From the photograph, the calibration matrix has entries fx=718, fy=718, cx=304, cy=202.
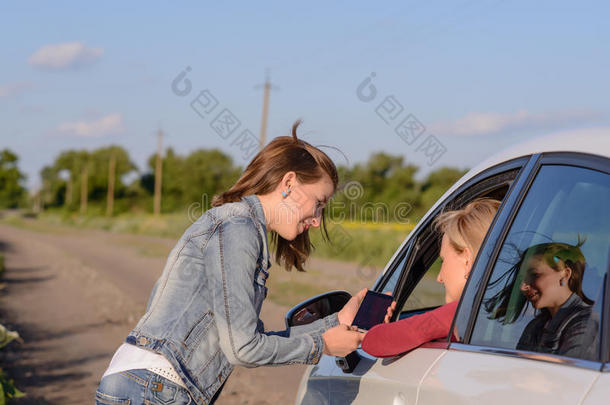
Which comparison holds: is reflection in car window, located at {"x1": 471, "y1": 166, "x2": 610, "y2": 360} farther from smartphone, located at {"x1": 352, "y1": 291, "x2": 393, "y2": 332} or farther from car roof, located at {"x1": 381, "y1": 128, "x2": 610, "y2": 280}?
smartphone, located at {"x1": 352, "y1": 291, "x2": 393, "y2": 332}

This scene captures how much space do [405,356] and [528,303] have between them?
49 cm

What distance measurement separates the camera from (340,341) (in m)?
2.38

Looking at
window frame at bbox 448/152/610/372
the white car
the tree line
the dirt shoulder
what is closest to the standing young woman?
the white car

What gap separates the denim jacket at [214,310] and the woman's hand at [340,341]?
71mm

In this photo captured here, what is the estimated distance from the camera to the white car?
1.56 metres

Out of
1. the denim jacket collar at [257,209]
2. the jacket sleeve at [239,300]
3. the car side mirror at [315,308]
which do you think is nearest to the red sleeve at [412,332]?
the jacket sleeve at [239,300]

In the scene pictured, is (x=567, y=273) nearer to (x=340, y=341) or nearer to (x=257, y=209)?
(x=340, y=341)

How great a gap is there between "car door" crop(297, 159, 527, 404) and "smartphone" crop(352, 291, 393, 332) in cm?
12

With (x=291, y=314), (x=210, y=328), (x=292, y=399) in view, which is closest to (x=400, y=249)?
(x=291, y=314)

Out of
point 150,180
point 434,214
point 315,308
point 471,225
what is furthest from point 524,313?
point 150,180

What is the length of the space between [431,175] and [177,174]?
58572 mm

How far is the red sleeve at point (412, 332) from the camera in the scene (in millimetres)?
2162

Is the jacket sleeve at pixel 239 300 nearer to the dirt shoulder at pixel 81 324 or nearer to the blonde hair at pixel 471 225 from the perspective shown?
the blonde hair at pixel 471 225

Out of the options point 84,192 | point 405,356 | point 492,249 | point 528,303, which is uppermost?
point 84,192
